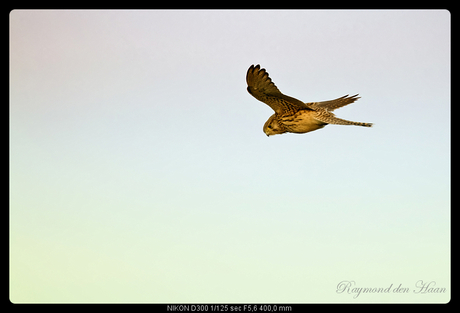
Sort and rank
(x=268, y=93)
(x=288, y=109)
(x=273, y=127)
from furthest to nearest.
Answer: (x=273, y=127) → (x=288, y=109) → (x=268, y=93)

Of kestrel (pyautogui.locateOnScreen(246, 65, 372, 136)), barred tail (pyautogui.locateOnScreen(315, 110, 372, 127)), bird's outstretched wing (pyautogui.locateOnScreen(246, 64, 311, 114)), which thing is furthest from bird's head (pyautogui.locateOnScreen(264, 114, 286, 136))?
barred tail (pyautogui.locateOnScreen(315, 110, 372, 127))

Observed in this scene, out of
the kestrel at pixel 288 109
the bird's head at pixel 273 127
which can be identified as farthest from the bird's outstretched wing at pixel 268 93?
the bird's head at pixel 273 127

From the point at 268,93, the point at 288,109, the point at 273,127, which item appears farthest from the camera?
the point at 273,127

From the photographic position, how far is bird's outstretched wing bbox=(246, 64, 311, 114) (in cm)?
516

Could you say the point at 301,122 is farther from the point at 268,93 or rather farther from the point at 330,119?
the point at 268,93

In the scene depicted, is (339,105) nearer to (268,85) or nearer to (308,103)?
(308,103)

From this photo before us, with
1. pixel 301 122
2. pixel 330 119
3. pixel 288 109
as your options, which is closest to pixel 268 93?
pixel 288 109

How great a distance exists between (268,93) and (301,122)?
0.76m

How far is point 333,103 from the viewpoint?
20.6 ft

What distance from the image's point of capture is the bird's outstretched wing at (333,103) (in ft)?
20.0

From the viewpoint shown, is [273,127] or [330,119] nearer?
[330,119]

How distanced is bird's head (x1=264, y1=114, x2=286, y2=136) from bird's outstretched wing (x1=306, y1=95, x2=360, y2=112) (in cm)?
59

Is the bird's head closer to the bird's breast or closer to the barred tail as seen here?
the bird's breast

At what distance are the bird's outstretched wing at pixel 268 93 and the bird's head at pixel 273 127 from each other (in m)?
0.18
